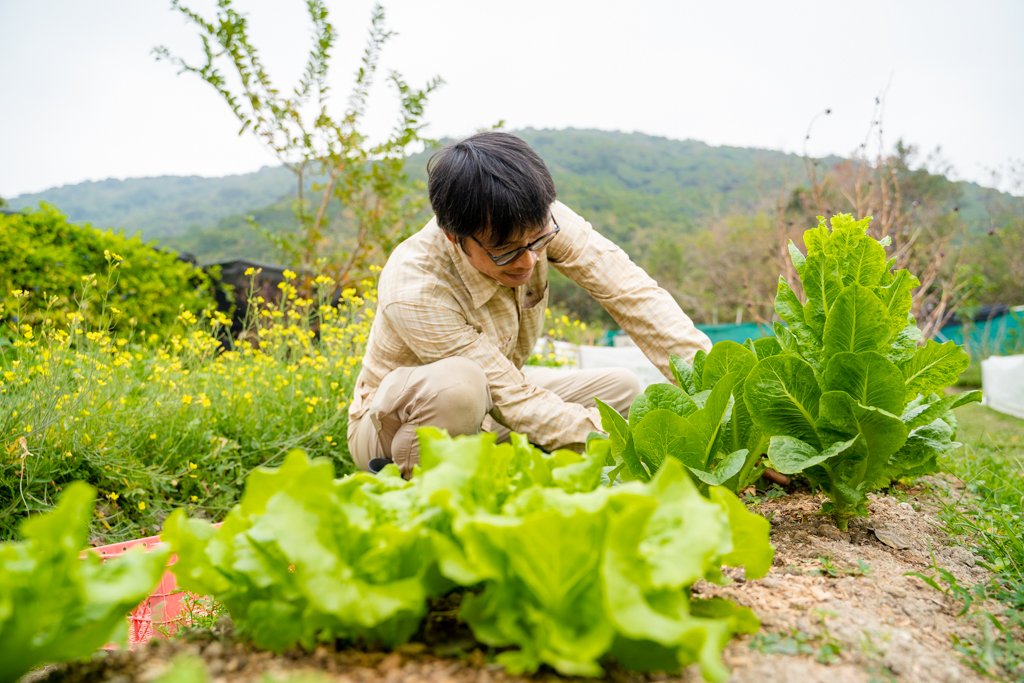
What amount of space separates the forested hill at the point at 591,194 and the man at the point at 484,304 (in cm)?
1262

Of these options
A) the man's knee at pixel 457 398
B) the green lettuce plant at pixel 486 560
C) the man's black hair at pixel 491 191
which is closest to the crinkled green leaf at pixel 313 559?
the green lettuce plant at pixel 486 560

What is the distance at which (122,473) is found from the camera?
2652 mm

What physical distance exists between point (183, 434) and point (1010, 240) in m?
15.7

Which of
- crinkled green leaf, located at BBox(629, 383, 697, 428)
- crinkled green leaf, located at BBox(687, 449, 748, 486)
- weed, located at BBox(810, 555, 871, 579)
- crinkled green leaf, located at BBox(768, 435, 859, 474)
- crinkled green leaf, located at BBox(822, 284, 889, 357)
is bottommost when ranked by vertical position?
weed, located at BBox(810, 555, 871, 579)

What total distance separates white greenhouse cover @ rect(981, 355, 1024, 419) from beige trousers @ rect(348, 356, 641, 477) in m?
4.12

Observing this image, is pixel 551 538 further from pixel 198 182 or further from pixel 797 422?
pixel 198 182

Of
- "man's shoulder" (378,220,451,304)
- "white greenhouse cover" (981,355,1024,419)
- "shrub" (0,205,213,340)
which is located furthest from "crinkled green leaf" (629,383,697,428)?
"white greenhouse cover" (981,355,1024,419)

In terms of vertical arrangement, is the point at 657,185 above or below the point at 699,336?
above

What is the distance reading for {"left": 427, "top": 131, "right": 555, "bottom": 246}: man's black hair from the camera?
2.02 m

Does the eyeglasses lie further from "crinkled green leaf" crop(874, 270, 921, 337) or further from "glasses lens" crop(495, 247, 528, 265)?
"crinkled green leaf" crop(874, 270, 921, 337)

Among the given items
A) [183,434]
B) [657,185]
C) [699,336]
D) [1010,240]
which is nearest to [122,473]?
[183,434]

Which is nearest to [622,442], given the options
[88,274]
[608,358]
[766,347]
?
[766,347]

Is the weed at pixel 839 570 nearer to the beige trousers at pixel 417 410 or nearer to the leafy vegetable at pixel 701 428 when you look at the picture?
the leafy vegetable at pixel 701 428

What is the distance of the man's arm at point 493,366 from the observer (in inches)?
89.2
